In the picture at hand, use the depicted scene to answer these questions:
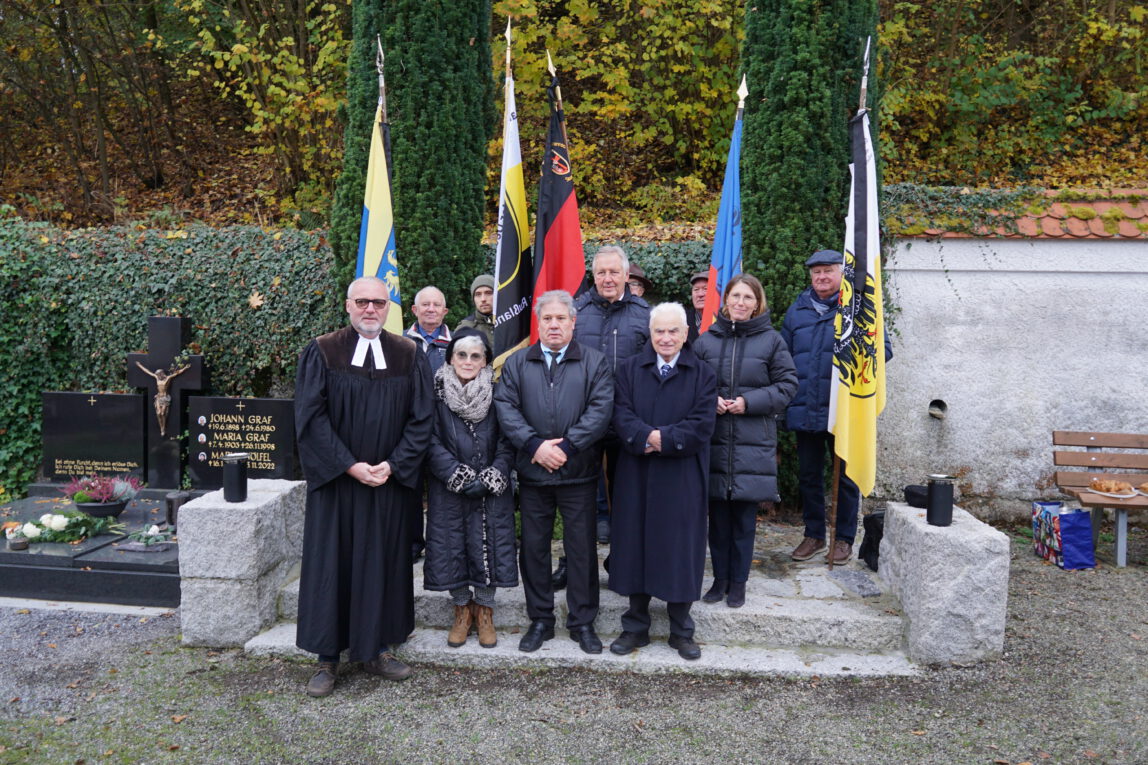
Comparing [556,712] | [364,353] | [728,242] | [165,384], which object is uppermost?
[728,242]

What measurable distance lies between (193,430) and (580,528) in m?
3.86

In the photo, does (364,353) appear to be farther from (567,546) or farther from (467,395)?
(567,546)

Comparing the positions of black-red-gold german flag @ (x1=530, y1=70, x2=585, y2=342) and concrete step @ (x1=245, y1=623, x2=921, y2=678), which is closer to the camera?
concrete step @ (x1=245, y1=623, x2=921, y2=678)

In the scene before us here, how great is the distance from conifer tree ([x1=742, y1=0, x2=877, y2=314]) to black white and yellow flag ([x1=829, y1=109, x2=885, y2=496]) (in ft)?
4.40

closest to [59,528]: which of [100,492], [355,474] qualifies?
[100,492]

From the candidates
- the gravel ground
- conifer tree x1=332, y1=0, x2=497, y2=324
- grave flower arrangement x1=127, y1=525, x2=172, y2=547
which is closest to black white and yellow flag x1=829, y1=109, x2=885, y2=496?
the gravel ground

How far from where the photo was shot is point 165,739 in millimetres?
3533

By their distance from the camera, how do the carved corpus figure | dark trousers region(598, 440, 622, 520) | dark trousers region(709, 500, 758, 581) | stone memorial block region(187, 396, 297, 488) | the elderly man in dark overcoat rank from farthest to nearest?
the carved corpus figure < stone memorial block region(187, 396, 297, 488) < dark trousers region(598, 440, 622, 520) < dark trousers region(709, 500, 758, 581) < the elderly man in dark overcoat

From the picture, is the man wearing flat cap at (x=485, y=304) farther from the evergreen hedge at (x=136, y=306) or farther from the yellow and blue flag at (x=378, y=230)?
the evergreen hedge at (x=136, y=306)

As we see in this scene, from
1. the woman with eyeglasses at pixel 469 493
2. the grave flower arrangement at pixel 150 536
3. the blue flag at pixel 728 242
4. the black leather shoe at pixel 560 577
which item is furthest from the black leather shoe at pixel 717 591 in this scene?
the grave flower arrangement at pixel 150 536

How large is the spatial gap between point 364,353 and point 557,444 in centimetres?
99

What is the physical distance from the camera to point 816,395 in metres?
4.99

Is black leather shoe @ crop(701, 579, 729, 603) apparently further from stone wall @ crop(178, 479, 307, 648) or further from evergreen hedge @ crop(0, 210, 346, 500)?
evergreen hedge @ crop(0, 210, 346, 500)

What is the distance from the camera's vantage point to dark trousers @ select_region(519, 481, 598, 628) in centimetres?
412
